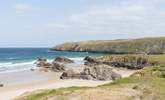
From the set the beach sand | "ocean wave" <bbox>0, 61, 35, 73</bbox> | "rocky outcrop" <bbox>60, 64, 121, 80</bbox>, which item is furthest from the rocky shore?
"ocean wave" <bbox>0, 61, 35, 73</bbox>

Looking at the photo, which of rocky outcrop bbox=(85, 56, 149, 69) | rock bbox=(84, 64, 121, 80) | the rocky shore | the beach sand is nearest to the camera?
the beach sand

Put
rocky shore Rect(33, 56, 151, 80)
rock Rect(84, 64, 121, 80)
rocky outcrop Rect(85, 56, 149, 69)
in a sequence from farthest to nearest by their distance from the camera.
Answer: rocky outcrop Rect(85, 56, 149, 69) → rocky shore Rect(33, 56, 151, 80) → rock Rect(84, 64, 121, 80)

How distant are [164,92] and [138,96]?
62.4 inches

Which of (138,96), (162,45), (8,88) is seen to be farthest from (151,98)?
(162,45)

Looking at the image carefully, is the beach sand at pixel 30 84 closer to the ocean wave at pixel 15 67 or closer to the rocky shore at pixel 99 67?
the rocky shore at pixel 99 67

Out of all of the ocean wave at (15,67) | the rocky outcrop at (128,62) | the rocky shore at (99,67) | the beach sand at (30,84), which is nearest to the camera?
the beach sand at (30,84)

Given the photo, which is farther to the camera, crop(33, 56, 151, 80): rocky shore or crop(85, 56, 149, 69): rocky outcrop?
crop(85, 56, 149, 69): rocky outcrop

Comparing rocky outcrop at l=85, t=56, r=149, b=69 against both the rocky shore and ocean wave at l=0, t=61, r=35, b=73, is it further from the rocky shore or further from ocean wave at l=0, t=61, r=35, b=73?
ocean wave at l=0, t=61, r=35, b=73

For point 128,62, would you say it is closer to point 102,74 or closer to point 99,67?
point 99,67

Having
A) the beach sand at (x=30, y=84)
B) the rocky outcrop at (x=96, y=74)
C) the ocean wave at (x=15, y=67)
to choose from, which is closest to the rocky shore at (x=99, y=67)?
the rocky outcrop at (x=96, y=74)

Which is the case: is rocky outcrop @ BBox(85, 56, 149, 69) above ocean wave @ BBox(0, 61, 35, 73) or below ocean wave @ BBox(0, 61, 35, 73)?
above

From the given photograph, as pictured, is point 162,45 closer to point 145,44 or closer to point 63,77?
point 145,44

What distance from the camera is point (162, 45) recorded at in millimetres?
174500

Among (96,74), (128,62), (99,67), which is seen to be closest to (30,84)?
(96,74)
